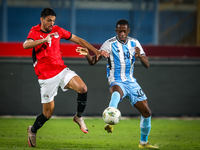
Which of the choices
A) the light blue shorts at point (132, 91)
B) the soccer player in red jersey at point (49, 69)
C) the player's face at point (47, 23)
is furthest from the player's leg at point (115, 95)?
the player's face at point (47, 23)

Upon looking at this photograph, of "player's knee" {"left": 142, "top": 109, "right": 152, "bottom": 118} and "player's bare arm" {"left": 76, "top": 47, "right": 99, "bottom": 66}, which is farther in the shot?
A: "player's knee" {"left": 142, "top": 109, "right": 152, "bottom": 118}

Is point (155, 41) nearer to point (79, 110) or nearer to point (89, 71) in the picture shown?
point (89, 71)

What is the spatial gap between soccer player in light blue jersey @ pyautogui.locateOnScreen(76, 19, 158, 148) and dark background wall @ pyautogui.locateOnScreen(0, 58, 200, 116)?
12.6ft

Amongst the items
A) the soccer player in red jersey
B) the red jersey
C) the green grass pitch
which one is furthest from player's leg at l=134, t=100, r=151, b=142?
the red jersey

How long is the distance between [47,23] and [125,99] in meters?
4.58

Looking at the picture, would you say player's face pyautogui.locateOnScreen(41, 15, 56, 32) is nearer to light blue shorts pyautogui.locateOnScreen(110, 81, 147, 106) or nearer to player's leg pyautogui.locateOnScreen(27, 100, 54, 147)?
player's leg pyautogui.locateOnScreen(27, 100, 54, 147)

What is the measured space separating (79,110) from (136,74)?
4063mm

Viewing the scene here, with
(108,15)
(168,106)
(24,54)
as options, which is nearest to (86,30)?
(108,15)

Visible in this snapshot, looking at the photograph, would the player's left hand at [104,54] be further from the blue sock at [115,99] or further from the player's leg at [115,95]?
the blue sock at [115,99]

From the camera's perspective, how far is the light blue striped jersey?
4.61 meters

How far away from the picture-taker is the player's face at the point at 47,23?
14.6ft

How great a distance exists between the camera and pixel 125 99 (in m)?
8.55

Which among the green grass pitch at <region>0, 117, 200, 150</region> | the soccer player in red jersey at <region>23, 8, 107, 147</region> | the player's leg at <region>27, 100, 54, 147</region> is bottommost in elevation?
the green grass pitch at <region>0, 117, 200, 150</region>

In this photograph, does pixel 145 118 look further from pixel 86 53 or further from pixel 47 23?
pixel 47 23
